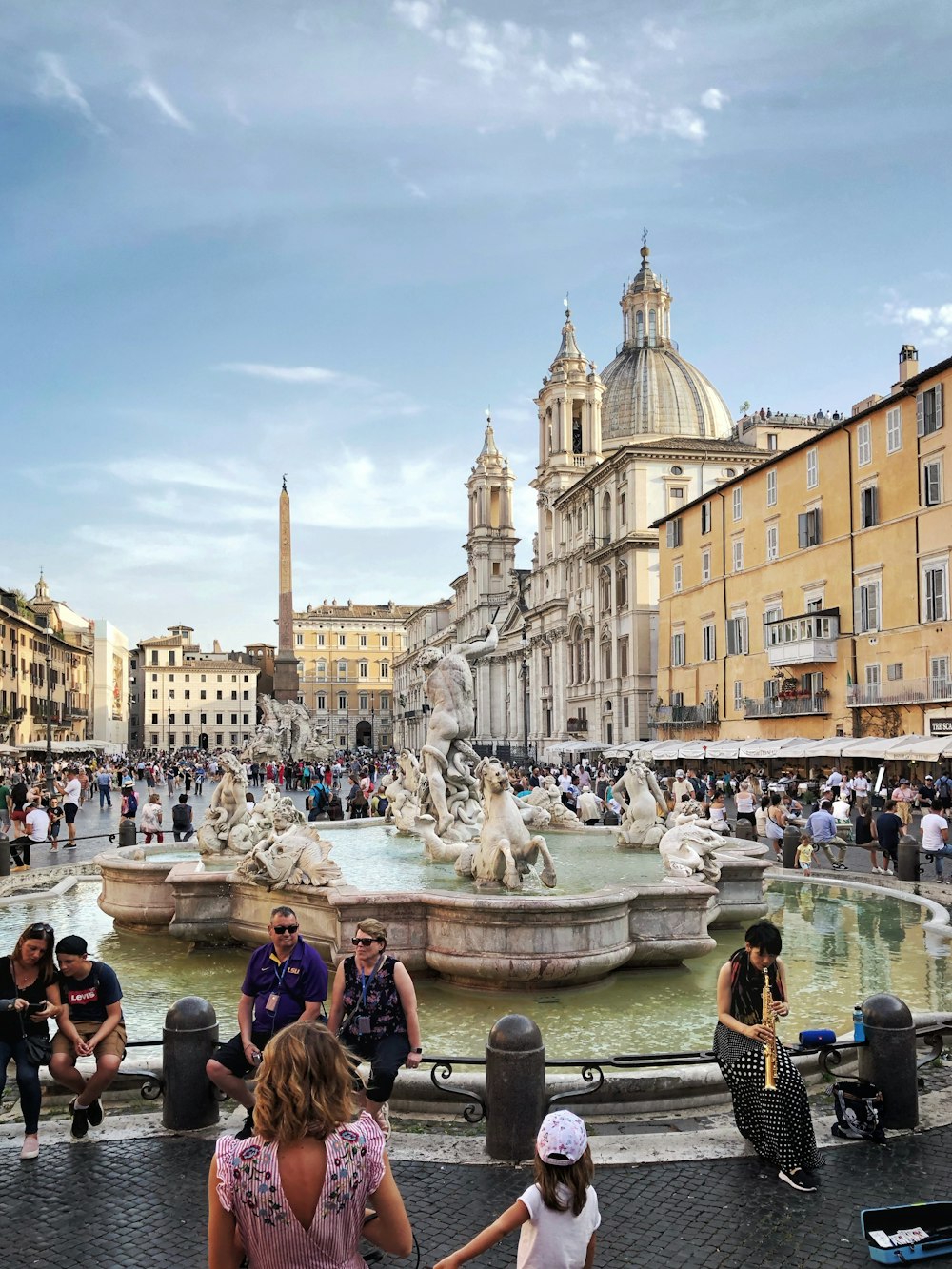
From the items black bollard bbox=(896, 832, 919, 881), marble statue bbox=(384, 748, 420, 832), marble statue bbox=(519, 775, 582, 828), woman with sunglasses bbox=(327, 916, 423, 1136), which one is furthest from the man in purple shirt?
black bollard bbox=(896, 832, 919, 881)

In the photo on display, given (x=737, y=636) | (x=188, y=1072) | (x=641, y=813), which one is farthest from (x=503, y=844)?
(x=737, y=636)

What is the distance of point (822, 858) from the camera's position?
55.2ft

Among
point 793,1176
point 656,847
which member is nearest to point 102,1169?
point 793,1176

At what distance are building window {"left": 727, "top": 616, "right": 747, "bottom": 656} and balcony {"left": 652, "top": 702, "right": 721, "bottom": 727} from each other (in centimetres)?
243

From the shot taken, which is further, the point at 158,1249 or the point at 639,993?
the point at 639,993

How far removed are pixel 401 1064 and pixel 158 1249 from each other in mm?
1177

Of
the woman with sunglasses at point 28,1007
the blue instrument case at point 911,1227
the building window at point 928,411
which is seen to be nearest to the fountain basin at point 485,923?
the woman with sunglasses at point 28,1007

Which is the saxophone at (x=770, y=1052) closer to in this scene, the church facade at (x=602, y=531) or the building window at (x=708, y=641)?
the building window at (x=708, y=641)

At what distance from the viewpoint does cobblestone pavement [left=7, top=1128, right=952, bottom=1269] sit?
13.6 ft

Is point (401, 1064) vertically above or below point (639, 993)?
above

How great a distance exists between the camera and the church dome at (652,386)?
65.9 metres

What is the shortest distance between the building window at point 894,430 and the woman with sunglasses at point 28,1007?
29.7 meters

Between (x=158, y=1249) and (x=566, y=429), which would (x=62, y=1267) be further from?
(x=566, y=429)

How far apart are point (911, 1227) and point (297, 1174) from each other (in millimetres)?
2797
